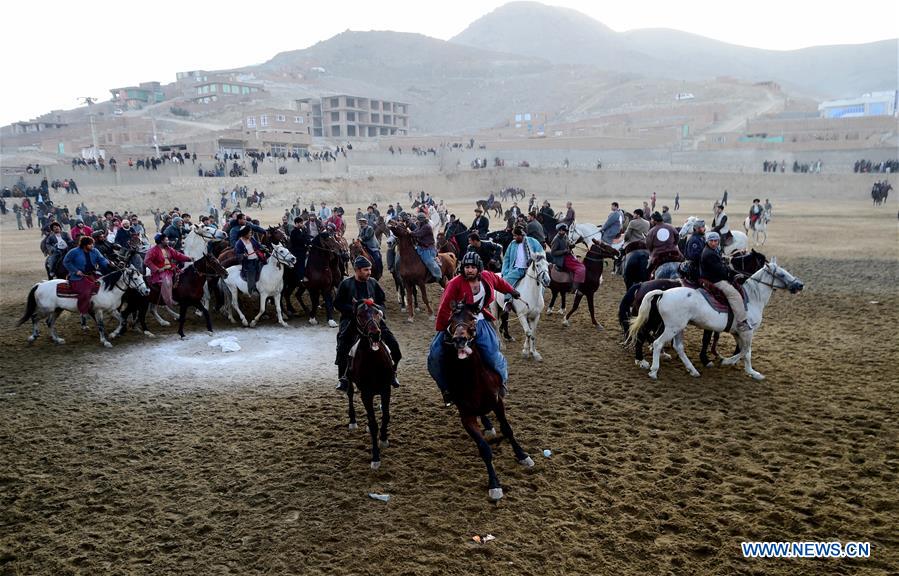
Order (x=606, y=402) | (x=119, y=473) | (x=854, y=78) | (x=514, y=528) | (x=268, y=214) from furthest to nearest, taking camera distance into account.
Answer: (x=854, y=78) → (x=268, y=214) → (x=606, y=402) → (x=119, y=473) → (x=514, y=528)

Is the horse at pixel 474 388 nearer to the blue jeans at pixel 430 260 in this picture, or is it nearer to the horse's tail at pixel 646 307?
the horse's tail at pixel 646 307

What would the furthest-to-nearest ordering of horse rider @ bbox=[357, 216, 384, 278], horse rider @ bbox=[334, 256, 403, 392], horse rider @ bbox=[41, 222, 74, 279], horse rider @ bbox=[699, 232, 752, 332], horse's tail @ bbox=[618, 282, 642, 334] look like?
horse rider @ bbox=[357, 216, 384, 278]
horse rider @ bbox=[41, 222, 74, 279]
horse's tail @ bbox=[618, 282, 642, 334]
horse rider @ bbox=[699, 232, 752, 332]
horse rider @ bbox=[334, 256, 403, 392]

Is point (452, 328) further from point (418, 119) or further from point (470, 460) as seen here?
point (418, 119)

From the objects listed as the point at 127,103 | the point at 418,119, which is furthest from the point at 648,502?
the point at 418,119

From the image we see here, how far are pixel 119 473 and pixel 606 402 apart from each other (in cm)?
622

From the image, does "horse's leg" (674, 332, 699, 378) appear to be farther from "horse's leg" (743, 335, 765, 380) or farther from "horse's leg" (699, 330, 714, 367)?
"horse's leg" (743, 335, 765, 380)

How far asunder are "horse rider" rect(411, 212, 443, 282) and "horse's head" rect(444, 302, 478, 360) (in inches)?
273

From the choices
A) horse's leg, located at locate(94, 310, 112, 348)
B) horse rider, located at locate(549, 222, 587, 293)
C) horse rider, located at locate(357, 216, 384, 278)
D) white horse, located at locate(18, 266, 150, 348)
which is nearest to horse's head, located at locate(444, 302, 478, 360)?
horse rider, located at locate(549, 222, 587, 293)

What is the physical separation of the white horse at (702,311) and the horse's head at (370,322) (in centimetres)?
484

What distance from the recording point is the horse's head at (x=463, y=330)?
4.93 meters

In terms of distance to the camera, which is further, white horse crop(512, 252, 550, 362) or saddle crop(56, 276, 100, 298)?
saddle crop(56, 276, 100, 298)

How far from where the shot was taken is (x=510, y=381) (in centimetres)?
855

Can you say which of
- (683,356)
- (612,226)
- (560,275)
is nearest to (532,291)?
(560,275)

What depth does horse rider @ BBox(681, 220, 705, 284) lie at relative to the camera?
8617 mm
